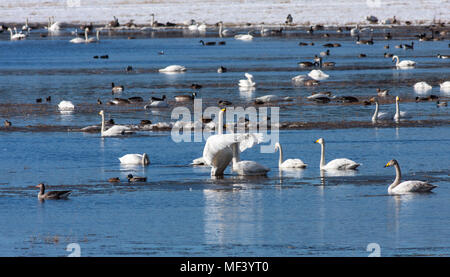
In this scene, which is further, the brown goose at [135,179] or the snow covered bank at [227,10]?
the snow covered bank at [227,10]

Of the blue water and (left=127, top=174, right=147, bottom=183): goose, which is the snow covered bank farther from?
(left=127, top=174, right=147, bottom=183): goose

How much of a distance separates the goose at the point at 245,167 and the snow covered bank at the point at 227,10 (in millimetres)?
62060

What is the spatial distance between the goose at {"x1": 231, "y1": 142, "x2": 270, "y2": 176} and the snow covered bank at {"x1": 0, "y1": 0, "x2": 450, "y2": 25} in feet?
204

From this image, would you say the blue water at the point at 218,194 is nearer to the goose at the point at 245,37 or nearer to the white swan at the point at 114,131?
the white swan at the point at 114,131

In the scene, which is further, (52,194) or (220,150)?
(220,150)

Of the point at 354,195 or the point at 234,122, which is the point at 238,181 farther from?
the point at 234,122

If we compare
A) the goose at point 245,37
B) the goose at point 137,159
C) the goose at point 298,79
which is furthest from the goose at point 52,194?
the goose at point 245,37

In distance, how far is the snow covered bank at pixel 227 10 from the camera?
82250 millimetres

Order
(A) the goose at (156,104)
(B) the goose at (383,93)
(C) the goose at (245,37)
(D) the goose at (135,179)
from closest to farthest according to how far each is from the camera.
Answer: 1. (D) the goose at (135,179)
2. (A) the goose at (156,104)
3. (B) the goose at (383,93)
4. (C) the goose at (245,37)

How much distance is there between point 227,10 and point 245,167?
70882mm

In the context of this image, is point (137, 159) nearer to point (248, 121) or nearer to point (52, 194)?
point (52, 194)

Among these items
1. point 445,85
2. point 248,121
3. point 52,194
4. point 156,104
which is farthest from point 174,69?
point 52,194

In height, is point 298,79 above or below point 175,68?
above

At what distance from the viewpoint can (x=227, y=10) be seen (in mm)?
88062
